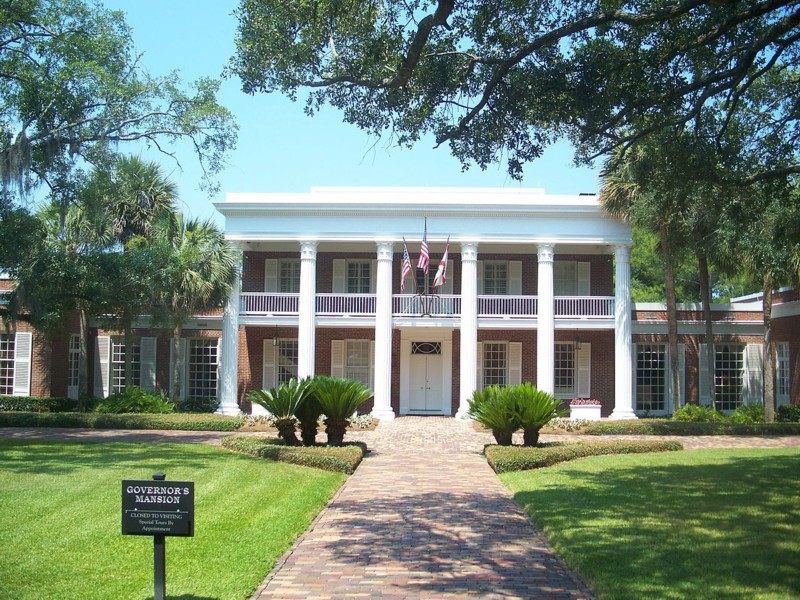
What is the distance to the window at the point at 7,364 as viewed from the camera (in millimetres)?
29369

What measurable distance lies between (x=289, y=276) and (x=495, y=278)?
7.10 meters

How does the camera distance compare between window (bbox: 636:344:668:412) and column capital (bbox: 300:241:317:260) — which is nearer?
column capital (bbox: 300:241:317:260)

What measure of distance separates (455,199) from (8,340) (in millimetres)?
16024

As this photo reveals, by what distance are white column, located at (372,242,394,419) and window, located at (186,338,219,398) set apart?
20.4 ft

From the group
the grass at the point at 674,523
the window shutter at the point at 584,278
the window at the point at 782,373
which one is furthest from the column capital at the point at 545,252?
the grass at the point at 674,523

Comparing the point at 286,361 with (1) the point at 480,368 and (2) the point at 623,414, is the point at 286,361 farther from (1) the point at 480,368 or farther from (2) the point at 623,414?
(2) the point at 623,414

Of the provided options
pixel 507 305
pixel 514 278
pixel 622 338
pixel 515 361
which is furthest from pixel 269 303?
pixel 622 338

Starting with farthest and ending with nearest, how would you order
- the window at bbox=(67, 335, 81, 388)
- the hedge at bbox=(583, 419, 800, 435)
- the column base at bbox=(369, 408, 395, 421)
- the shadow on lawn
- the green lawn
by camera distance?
the window at bbox=(67, 335, 81, 388) < the column base at bbox=(369, 408, 395, 421) < the hedge at bbox=(583, 419, 800, 435) < the shadow on lawn < the green lawn

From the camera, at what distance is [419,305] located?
27938mm

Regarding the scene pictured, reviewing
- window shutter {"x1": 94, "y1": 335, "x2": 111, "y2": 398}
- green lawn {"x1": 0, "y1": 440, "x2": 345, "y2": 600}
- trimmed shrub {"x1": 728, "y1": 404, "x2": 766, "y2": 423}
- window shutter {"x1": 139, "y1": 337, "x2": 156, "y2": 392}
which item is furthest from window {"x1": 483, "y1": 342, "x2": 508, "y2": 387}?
green lawn {"x1": 0, "y1": 440, "x2": 345, "y2": 600}

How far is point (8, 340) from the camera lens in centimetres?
2953

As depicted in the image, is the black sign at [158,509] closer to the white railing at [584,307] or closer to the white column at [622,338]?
the white column at [622,338]

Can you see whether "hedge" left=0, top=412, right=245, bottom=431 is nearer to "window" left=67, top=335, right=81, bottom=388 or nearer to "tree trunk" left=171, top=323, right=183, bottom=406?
"tree trunk" left=171, top=323, right=183, bottom=406

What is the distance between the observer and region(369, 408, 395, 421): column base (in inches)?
1037
